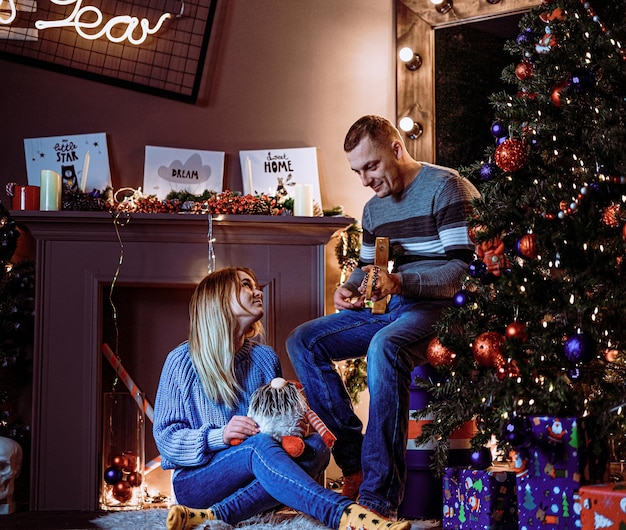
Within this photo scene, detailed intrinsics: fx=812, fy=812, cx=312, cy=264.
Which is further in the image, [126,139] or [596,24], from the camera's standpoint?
[126,139]

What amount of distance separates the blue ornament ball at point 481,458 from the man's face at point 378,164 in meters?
1.00

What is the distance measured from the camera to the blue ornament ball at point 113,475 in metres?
3.15

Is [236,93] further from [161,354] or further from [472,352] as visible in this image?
[472,352]

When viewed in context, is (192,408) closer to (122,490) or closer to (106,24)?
(122,490)

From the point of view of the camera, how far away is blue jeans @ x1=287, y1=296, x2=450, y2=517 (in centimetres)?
246

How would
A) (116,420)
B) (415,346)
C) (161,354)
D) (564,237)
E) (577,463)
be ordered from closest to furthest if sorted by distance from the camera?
(577,463)
(564,237)
(415,346)
(116,420)
(161,354)

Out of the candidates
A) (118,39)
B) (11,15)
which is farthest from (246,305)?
(11,15)

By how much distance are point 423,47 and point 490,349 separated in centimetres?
200

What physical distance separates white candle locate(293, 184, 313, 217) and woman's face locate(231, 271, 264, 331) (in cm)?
78

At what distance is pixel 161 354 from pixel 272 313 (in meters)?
0.62

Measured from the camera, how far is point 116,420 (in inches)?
128

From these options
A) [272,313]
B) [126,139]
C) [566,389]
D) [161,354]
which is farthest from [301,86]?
[566,389]

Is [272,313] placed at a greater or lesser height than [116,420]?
greater

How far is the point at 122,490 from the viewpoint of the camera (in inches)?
125
